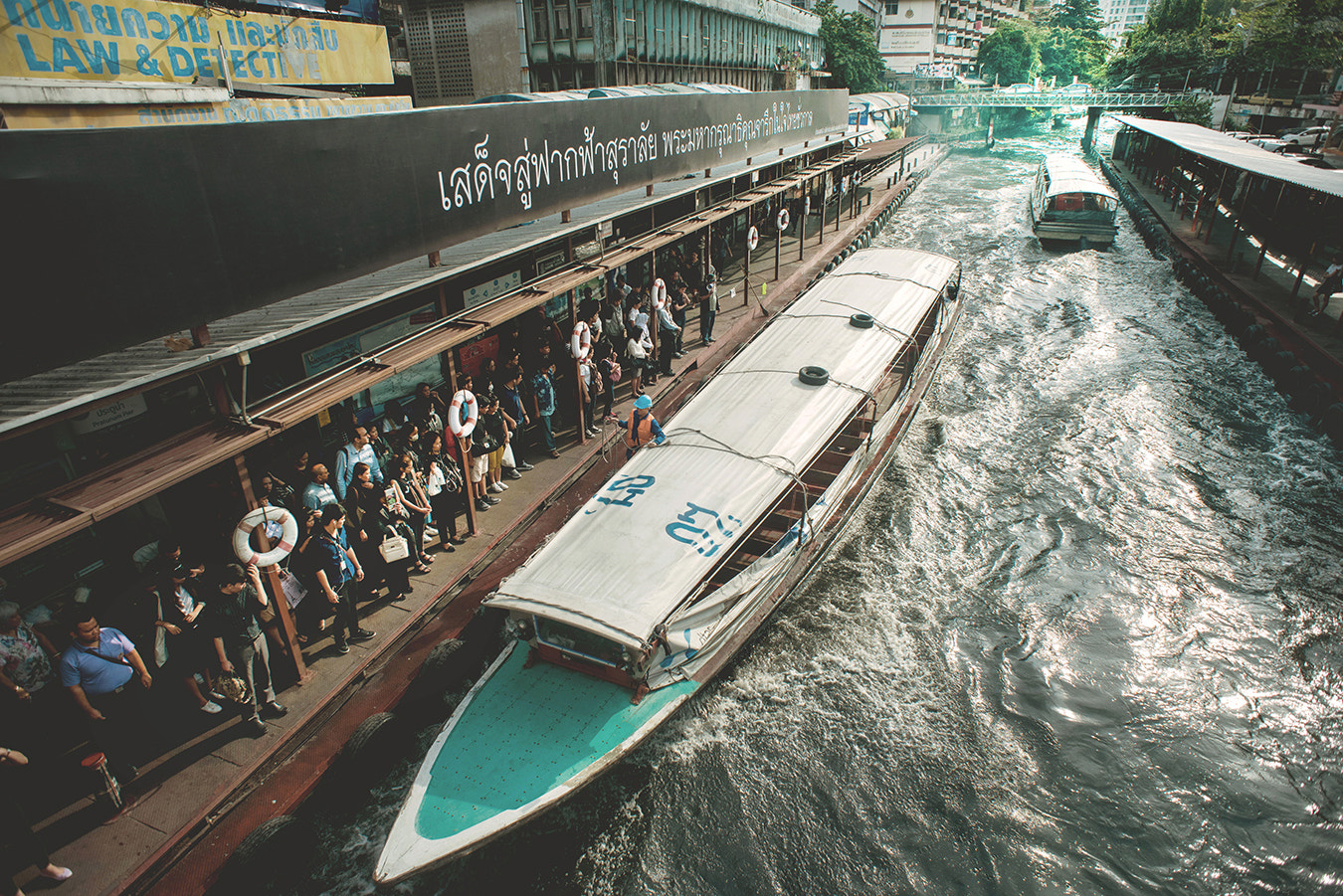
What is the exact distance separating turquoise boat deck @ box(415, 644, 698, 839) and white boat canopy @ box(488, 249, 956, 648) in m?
1.03

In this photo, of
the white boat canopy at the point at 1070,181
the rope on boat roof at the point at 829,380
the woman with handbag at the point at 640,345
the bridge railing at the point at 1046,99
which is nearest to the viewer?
the rope on boat roof at the point at 829,380

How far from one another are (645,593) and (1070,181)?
32.8m

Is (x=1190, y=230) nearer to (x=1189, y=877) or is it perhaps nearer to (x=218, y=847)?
(x=1189, y=877)

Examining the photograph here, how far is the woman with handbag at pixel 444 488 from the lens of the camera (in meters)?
9.10

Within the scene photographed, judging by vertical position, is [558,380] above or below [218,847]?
above

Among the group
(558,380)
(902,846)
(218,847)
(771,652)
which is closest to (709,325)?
(558,380)

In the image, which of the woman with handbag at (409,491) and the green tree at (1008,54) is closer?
the woman with handbag at (409,491)

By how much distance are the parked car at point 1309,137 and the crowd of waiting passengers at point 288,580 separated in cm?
4912

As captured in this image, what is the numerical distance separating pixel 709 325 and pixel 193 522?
12233 mm

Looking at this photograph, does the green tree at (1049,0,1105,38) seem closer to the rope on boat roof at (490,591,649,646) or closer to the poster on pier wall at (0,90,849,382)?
the poster on pier wall at (0,90,849,382)

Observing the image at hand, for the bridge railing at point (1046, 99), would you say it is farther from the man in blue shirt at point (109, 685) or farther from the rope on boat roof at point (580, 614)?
the man in blue shirt at point (109, 685)

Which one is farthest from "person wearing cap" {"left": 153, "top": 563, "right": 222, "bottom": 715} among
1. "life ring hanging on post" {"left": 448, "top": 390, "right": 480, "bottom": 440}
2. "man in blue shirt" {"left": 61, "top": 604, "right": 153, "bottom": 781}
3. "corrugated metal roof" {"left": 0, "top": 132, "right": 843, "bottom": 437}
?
"life ring hanging on post" {"left": 448, "top": 390, "right": 480, "bottom": 440}

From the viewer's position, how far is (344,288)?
312 inches

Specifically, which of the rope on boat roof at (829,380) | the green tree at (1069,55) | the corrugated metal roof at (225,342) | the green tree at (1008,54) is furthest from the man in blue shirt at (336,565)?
the green tree at (1069,55)
